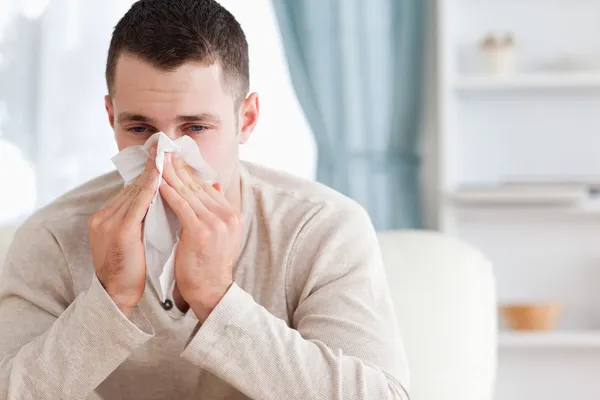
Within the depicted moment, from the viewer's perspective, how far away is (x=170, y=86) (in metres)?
1.59

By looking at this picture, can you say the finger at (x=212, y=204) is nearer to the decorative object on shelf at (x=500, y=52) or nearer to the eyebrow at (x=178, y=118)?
the eyebrow at (x=178, y=118)

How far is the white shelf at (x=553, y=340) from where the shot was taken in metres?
3.11

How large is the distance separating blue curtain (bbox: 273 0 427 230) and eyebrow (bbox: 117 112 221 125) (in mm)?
1725

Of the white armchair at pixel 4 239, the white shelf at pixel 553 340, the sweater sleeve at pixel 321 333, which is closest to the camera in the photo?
the sweater sleeve at pixel 321 333

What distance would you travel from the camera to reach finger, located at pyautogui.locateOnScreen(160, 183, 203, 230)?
1.49 metres

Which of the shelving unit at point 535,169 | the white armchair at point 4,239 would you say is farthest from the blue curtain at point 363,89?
the white armchair at point 4,239

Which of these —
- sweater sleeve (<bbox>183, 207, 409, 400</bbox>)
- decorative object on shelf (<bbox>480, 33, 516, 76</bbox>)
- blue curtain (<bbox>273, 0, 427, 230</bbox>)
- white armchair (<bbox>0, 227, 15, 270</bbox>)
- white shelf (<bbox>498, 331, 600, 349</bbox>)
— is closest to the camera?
sweater sleeve (<bbox>183, 207, 409, 400</bbox>)

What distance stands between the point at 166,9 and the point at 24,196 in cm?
192

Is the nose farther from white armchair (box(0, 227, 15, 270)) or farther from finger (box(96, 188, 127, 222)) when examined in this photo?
white armchair (box(0, 227, 15, 270))

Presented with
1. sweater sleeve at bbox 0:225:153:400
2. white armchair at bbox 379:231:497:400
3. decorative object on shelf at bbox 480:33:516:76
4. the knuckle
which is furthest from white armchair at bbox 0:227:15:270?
decorative object on shelf at bbox 480:33:516:76

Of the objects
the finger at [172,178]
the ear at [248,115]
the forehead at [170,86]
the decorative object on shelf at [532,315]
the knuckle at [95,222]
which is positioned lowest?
the decorative object on shelf at [532,315]

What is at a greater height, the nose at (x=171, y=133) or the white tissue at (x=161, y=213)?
the nose at (x=171, y=133)

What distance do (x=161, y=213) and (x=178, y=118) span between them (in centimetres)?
17

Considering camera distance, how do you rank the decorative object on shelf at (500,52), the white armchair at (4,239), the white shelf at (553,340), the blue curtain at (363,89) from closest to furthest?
the white armchair at (4,239) → the white shelf at (553,340) → the decorative object on shelf at (500,52) → the blue curtain at (363,89)
